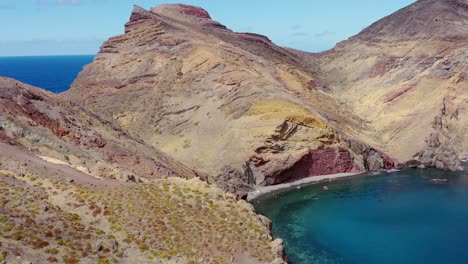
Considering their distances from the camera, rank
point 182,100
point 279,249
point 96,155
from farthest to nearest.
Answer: point 182,100 < point 96,155 < point 279,249

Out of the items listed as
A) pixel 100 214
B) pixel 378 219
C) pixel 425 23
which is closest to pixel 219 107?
pixel 378 219

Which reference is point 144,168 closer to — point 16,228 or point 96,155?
point 96,155

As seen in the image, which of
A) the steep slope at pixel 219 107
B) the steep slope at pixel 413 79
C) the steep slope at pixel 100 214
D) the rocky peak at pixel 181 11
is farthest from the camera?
the rocky peak at pixel 181 11

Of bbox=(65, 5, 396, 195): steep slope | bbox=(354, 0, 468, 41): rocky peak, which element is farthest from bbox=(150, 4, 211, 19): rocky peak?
bbox=(354, 0, 468, 41): rocky peak

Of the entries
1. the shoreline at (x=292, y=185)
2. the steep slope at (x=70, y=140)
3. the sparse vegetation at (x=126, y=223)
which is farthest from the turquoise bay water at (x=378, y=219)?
the steep slope at (x=70, y=140)

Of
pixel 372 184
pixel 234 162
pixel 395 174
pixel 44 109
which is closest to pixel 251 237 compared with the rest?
pixel 44 109

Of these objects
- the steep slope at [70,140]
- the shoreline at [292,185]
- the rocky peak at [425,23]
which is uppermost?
the rocky peak at [425,23]

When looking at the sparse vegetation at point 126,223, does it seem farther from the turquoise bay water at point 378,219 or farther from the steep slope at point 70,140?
the turquoise bay water at point 378,219
